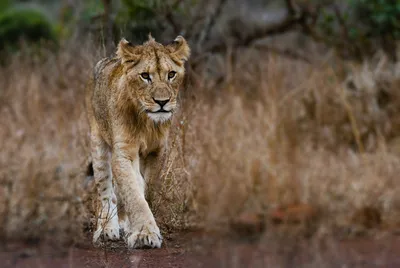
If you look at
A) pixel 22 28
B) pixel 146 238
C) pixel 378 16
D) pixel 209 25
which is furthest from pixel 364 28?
pixel 146 238

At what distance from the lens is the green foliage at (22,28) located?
12.0m

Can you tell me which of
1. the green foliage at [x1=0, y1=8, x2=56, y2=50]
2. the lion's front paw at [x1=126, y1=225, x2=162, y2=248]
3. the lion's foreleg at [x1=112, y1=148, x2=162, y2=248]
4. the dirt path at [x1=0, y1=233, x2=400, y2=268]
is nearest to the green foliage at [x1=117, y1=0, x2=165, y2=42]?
the dirt path at [x1=0, y1=233, x2=400, y2=268]

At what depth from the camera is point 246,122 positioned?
8.19 metres

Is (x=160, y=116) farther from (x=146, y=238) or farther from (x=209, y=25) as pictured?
(x=209, y=25)

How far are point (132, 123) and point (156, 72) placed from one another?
0.55 m

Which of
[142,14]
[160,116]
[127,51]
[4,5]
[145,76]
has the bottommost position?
[160,116]

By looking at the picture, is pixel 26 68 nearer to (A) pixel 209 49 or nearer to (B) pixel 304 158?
(A) pixel 209 49

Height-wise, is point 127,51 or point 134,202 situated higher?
point 127,51

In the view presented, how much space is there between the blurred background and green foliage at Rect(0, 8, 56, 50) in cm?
110

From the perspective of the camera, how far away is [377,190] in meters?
7.70

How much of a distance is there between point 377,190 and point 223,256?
1818 mm

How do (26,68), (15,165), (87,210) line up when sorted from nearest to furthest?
(87,210), (15,165), (26,68)

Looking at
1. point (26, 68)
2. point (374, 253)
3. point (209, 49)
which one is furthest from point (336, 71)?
point (26, 68)

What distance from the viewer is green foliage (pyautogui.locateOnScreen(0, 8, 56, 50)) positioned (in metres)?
12.0
